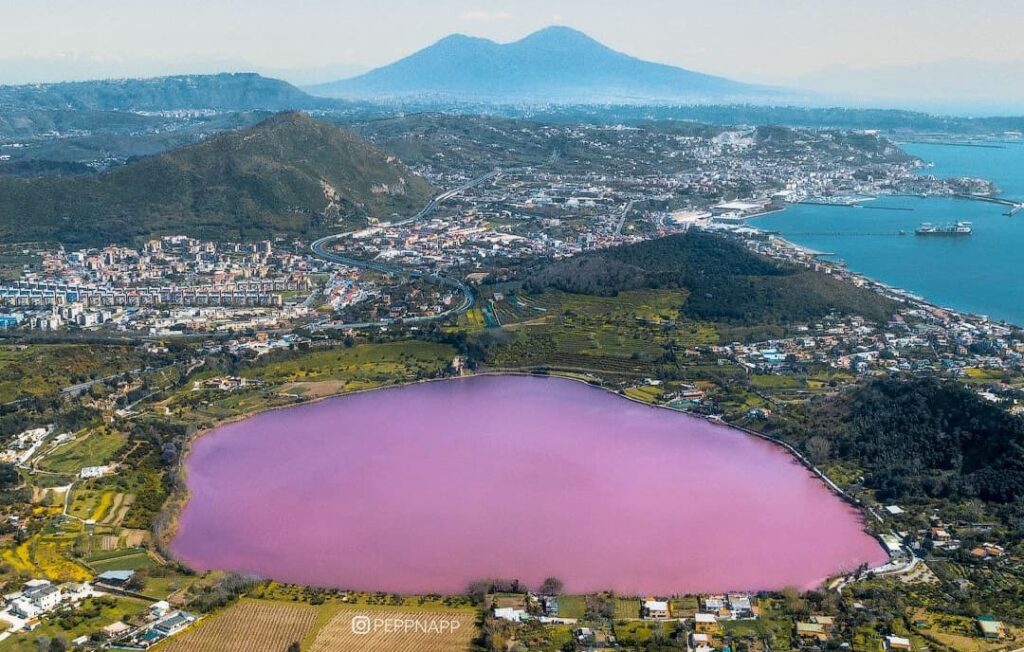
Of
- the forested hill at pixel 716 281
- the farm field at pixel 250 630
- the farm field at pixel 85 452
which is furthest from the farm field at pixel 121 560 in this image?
the forested hill at pixel 716 281

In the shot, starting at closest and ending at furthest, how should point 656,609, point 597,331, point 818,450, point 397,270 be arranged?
point 656,609
point 818,450
point 597,331
point 397,270

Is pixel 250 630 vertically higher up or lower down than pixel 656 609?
lower down

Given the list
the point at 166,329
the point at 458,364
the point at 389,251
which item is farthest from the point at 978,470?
the point at 389,251

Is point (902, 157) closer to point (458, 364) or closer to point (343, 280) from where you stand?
point (343, 280)

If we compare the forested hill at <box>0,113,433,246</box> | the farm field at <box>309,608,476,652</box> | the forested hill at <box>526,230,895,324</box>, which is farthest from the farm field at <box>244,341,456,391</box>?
the forested hill at <box>0,113,433,246</box>

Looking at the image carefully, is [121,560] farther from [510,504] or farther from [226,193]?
[226,193]

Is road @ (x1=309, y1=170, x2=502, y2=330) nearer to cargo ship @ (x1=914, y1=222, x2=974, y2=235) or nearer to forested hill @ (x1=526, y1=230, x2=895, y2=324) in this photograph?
forested hill @ (x1=526, y1=230, x2=895, y2=324)

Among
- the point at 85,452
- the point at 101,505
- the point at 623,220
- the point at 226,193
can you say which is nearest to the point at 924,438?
the point at 101,505

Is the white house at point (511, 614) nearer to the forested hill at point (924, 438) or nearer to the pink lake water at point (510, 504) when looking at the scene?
the pink lake water at point (510, 504)
